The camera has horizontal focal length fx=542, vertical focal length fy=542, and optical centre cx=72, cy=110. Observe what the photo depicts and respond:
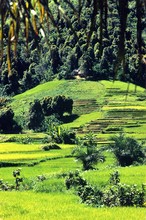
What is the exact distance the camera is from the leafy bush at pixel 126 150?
116ft

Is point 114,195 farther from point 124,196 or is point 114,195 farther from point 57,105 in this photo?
point 57,105

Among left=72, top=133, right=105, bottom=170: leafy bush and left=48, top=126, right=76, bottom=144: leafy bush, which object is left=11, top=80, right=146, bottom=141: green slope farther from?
left=72, top=133, right=105, bottom=170: leafy bush

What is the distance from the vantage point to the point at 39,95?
316 feet

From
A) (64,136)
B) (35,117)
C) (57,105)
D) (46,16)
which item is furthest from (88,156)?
(57,105)

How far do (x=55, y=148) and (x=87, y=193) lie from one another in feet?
90.1

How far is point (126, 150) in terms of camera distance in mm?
35344

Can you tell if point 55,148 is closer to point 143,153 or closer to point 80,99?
point 143,153

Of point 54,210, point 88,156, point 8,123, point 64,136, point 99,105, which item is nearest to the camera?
point 54,210

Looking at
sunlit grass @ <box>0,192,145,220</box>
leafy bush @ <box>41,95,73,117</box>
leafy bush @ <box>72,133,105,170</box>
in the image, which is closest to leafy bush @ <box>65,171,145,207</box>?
sunlit grass @ <box>0,192,145,220</box>

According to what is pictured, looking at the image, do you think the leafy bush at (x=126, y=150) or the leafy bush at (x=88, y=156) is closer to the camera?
the leafy bush at (x=88, y=156)

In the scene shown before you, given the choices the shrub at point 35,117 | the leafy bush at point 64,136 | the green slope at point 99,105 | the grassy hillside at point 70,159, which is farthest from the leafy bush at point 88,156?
the shrub at point 35,117

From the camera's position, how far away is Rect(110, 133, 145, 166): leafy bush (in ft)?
116

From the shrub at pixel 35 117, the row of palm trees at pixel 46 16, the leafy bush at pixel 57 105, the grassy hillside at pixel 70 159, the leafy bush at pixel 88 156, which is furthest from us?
the leafy bush at pixel 57 105

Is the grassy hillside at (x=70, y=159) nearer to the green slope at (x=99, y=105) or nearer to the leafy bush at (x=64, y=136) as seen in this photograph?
the green slope at (x=99, y=105)
